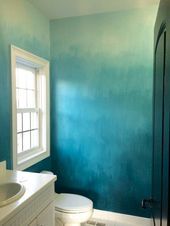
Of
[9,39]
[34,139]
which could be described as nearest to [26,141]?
[34,139]

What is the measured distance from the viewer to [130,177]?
2348mm

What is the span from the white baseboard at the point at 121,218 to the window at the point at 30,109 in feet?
3.25

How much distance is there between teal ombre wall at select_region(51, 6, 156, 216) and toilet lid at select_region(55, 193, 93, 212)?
0.37 meters

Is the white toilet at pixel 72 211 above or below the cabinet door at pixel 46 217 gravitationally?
below

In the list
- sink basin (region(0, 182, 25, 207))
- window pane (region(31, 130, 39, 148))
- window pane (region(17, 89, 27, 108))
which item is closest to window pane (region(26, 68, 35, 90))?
window pane (region(17, 89, 27, 108))

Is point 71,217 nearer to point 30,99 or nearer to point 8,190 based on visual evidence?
point 8,190

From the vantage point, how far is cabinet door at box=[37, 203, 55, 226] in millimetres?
1425

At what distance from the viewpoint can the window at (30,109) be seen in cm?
209

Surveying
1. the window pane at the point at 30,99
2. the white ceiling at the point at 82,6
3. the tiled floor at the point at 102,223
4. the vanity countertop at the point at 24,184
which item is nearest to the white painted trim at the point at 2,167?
the vanity countertop at the point at 24,184

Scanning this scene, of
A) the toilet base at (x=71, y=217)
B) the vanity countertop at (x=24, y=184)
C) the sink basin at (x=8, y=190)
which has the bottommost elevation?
the toilet base at (x=71, y=217)

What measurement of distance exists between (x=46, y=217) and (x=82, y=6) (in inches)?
83.2

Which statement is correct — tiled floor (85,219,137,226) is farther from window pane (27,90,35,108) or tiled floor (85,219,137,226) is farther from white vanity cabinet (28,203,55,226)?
window pane (27,90,35,108)

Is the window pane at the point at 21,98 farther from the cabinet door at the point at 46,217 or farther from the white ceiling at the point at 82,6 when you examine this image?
the cabinet door at the point at 46,217

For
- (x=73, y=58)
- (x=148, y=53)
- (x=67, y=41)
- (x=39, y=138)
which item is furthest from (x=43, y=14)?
(x=39, y=138)
